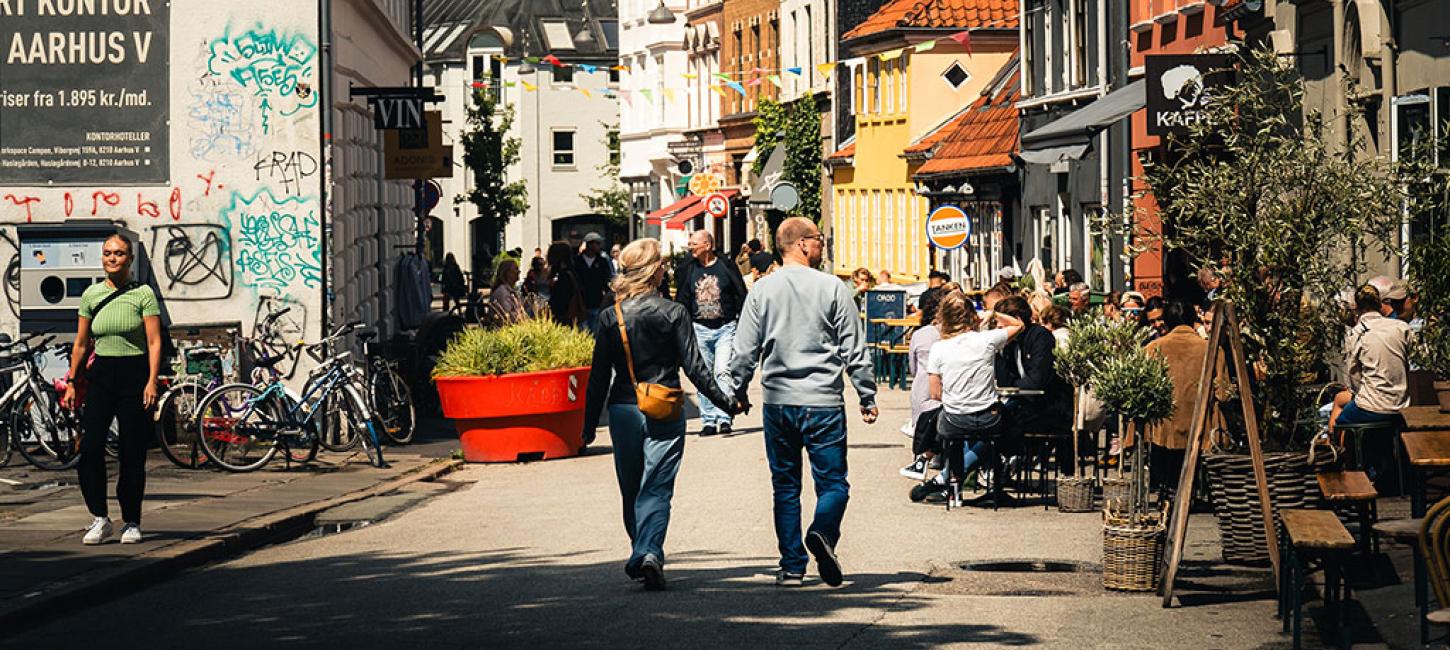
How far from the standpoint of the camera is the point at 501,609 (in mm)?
10828

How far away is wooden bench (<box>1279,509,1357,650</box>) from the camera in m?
9.20

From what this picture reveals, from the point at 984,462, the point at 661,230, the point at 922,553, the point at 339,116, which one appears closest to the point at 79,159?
the point at 339,116

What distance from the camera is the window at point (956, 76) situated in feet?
163

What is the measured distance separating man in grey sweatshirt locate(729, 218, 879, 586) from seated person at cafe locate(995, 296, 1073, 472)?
4336 mm

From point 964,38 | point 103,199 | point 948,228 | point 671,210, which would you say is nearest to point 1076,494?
point 103,199

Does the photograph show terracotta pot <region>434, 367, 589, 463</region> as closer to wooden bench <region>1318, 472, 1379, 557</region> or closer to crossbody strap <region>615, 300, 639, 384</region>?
crossbody strap <region>615, 300, 639, 384</region>

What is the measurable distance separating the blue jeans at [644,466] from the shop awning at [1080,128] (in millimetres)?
12279

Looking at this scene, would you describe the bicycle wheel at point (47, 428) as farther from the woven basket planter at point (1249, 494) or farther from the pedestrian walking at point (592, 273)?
the pedestrian walking at point (592, 273)

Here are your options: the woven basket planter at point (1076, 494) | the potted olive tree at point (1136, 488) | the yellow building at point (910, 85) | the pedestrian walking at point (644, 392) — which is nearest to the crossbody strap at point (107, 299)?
the pedestrian walking at point (644, 392)

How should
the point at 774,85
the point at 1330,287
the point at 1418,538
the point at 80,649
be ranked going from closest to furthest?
the point at 1418,538 → the point at 80,649 → the point at 1330,287 → the point at 774,85

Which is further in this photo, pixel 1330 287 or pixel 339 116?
pixel 339 116

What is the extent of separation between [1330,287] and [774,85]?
5419 centimetres

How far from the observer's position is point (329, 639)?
32.7 feet

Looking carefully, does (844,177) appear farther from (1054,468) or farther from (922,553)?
(922,553)
